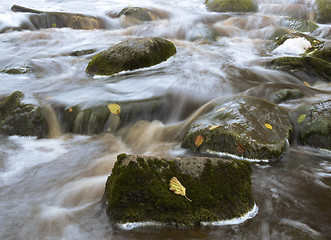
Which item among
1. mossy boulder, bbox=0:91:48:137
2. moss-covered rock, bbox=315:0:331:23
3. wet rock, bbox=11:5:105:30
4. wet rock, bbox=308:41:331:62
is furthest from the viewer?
moss-covered rock, bbox=315:0:331:23

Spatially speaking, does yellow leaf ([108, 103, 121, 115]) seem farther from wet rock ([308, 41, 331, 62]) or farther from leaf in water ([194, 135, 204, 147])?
wet rock ([308, 41, 331, 62])

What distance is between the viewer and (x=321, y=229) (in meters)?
2.67

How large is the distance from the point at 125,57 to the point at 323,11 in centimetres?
1170

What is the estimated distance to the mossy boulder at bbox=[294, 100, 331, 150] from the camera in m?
4.29

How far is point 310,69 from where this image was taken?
7.02 meters

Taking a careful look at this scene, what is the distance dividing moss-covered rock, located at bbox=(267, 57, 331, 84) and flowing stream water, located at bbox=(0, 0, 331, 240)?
284mm

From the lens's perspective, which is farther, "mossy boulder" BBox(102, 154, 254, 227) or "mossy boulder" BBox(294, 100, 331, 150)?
"mossy boulder" BBox(294, 100, 331, 150)

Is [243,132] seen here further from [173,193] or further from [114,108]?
[114,108]

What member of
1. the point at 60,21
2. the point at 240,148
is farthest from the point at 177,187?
the point at 60,21

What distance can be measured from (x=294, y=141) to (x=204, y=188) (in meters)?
2.38

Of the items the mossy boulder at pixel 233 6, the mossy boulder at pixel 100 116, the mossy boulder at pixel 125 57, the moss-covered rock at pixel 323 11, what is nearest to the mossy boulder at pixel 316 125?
the mossy boulder at pixel 100 116

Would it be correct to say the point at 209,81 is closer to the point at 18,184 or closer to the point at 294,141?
the point at 294,141

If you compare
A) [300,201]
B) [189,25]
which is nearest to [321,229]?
[300,201]

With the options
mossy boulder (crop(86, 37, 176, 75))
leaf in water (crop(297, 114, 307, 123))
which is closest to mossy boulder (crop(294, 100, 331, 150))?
leaf in water (crop(297, 114, 307, 123))
